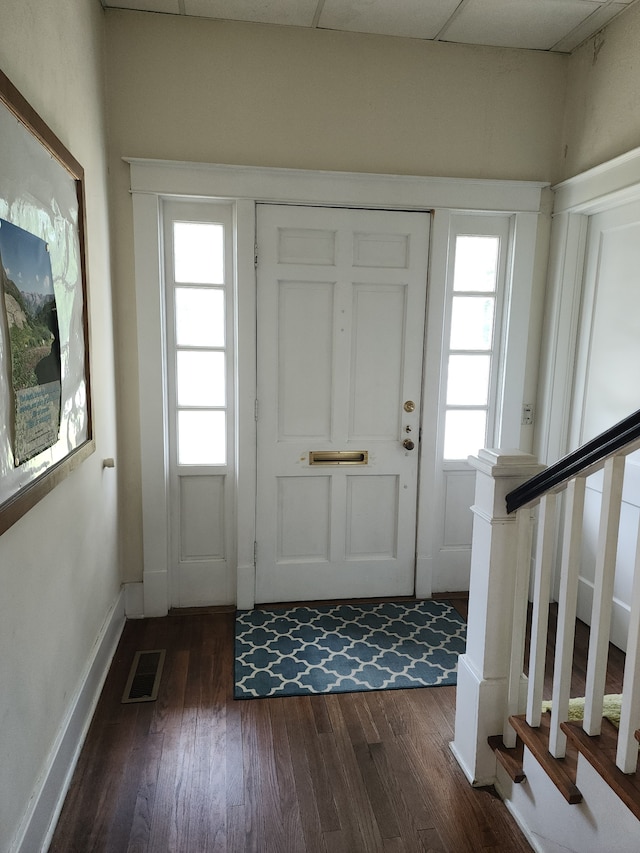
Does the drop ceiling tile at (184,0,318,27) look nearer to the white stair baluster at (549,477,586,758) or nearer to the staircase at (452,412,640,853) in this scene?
the staircase at (452,412,640,853)

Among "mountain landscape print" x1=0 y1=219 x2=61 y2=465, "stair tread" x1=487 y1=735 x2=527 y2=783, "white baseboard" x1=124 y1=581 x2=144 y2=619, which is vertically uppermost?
"mountain landscape print" x1=0 y1=219 x2=61 y2=465

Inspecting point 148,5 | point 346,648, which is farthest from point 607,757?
point 148,5

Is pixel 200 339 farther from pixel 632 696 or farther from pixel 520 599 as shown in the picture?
pixel 632 696

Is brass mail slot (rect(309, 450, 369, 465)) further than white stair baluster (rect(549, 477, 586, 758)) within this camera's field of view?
Yes

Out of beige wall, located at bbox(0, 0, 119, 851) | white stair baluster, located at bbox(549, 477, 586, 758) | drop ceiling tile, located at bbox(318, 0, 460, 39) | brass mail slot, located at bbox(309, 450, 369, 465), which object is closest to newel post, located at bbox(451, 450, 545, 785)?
white stair baluster, located at bbox(549, 477, 586, 758)

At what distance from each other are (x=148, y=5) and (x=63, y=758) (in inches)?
118

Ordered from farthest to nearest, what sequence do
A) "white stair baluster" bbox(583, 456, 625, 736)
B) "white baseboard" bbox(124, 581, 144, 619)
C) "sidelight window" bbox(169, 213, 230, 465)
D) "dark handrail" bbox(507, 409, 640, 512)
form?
"white baseboard" bbox(124, 581, 144, 619), "sidelight window" bbox(169, 213, 230, 465), "white stair baluster" bbox(583, 456, 625, 736), "dark handrail" bbox(507, 409, 640, 512)

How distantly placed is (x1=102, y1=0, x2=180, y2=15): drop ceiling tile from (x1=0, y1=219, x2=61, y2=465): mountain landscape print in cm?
160

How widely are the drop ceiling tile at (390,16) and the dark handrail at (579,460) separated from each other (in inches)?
84.0

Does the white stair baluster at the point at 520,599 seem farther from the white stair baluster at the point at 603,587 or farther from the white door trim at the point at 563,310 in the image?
the white door trim at the point at 563,310

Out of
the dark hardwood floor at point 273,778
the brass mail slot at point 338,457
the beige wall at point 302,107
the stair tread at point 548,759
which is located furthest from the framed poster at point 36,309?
the stair tread at point 548,759

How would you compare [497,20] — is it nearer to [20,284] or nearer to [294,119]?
[294,119]

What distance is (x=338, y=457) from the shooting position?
9.95 ft

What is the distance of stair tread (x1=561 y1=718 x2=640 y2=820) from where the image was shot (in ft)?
4.07
